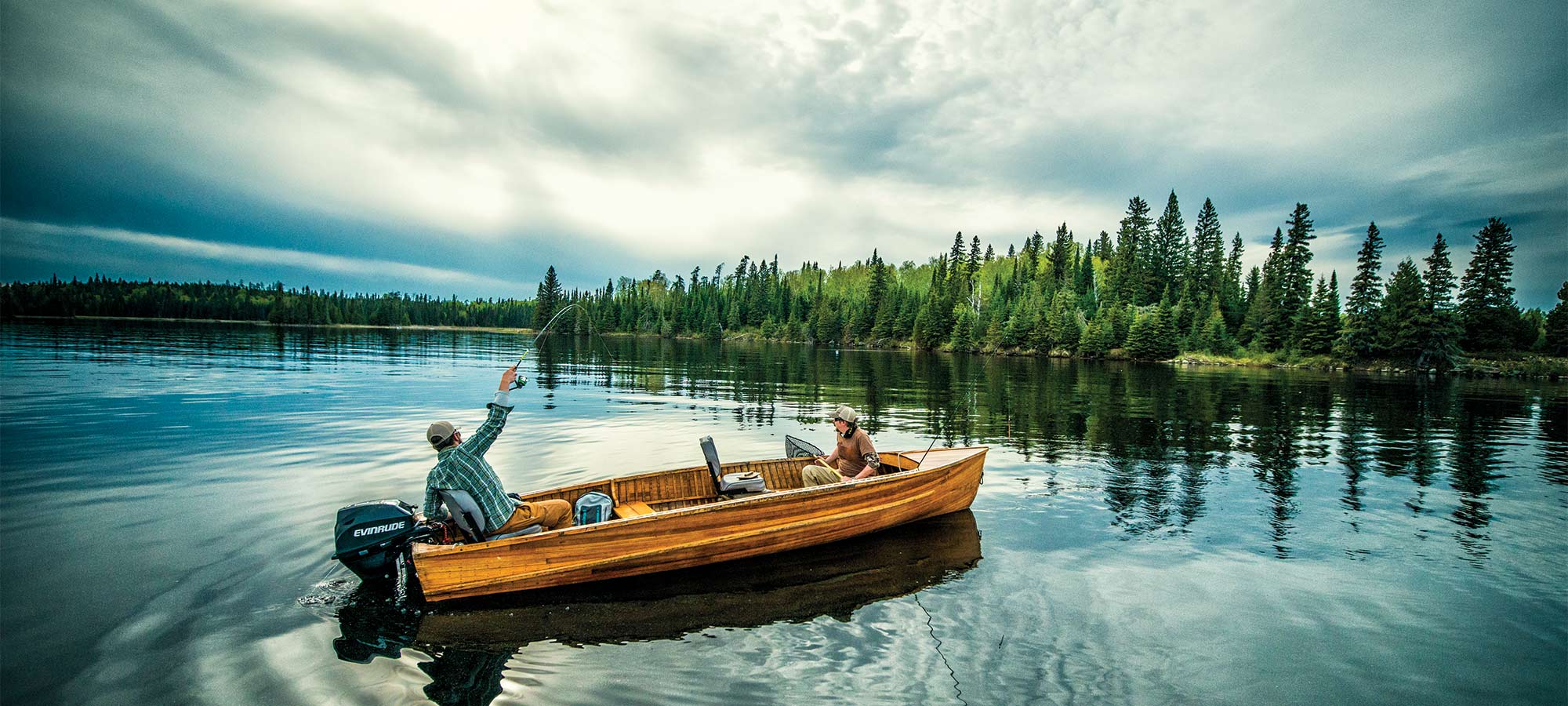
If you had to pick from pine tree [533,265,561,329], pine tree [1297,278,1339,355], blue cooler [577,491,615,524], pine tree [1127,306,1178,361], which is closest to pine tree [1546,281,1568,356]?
pine tree [1297,278,1339,355]

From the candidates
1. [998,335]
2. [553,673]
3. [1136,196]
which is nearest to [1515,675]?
[553,673]

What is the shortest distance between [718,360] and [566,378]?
29526mm

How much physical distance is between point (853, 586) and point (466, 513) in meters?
5.44

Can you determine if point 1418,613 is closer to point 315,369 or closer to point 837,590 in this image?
point 837,590

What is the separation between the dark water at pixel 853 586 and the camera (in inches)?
271

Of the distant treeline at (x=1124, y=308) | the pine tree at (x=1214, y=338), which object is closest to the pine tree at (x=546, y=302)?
the distant treeline at (x=1124, y=308)

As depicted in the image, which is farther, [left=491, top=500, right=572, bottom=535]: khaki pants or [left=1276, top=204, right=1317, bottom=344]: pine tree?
[left=1276, top=204, right=1317, bottom=344]: pine tree

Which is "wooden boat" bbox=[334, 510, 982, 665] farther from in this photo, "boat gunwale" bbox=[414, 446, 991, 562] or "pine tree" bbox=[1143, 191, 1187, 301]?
"pine tree" bbox=[1143, 191, 1187, 301]

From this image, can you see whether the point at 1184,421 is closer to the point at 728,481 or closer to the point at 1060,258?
the point at 728,481

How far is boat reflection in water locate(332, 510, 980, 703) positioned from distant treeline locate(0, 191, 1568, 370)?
83.7ft

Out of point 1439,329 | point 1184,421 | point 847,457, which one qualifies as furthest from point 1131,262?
point 847,457

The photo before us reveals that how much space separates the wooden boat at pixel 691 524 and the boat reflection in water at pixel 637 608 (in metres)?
0.24

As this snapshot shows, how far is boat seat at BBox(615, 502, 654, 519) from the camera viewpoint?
1046 centimetres

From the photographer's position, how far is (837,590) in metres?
9.38
